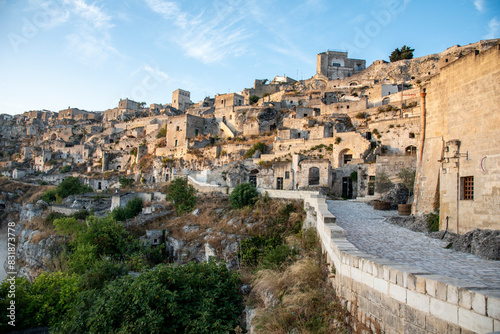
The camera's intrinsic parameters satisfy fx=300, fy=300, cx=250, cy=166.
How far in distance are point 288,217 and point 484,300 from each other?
12230mm

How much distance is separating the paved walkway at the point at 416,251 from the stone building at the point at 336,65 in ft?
172

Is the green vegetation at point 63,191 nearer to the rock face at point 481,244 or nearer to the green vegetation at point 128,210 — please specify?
the green vegetation at point 128,210

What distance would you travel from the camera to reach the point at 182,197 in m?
23.0

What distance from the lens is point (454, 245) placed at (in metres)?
7.32

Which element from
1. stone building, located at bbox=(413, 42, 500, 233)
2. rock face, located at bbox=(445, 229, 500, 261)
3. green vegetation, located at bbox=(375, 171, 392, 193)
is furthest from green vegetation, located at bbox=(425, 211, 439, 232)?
green vegetation, located at bbox=(375, 171, 392, 193)

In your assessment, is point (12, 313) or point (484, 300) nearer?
point (484, 300)

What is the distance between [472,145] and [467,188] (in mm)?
1276

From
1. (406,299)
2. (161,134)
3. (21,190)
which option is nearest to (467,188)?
(406,299)

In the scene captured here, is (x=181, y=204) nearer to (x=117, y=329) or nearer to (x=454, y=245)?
(x=117, y=329)

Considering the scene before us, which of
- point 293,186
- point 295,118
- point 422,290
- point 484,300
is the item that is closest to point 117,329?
point 422,290

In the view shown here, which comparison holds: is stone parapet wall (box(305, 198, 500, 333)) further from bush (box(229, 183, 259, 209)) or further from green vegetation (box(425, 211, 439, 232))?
bush (box(229, 183, 259, 209))

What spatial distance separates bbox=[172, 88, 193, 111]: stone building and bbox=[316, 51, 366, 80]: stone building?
1226 inches

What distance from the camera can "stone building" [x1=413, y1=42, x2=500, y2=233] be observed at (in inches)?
315

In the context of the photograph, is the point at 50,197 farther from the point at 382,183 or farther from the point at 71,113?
the point at 71,113
